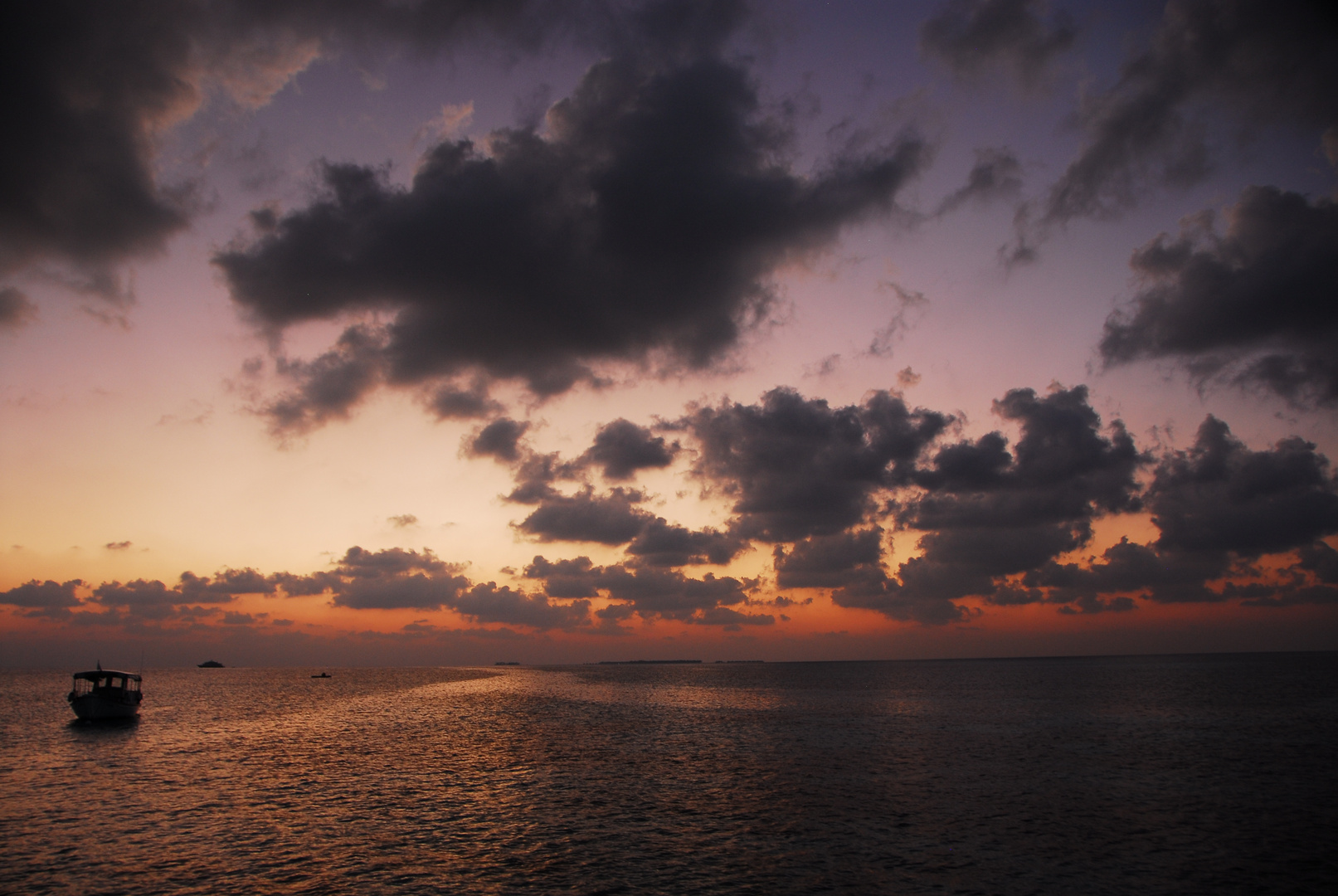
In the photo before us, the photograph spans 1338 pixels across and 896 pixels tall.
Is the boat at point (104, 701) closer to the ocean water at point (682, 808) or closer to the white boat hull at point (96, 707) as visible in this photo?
the white boat hull at point (96, 707)

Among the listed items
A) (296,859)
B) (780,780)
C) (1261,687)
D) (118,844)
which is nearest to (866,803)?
(780,780)

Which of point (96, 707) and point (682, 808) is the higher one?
point (682, 808)

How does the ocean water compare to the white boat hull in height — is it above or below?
above

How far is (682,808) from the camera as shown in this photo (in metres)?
43.8

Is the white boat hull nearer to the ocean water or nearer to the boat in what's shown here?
the boat

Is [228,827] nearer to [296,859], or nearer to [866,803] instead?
[296,859]

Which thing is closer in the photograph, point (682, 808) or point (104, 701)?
point (682, 808)

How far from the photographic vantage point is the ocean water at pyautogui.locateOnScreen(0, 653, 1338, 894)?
31.2 meters

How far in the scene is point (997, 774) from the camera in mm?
53594

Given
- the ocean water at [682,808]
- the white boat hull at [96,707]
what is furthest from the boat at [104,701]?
the ocean water at [682,808]

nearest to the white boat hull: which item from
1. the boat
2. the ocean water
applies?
the boat

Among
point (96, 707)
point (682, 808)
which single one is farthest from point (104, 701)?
point (682, 808)

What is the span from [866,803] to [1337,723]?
8220cm

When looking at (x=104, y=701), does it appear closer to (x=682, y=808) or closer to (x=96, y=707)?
(x=96, y=707)
